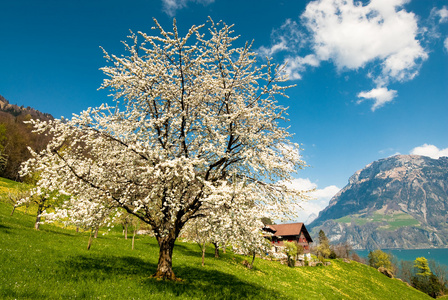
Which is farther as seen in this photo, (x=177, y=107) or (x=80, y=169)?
(x=177, y=107)

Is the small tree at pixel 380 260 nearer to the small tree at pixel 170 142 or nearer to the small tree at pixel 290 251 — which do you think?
the small tree at pixel 290 251

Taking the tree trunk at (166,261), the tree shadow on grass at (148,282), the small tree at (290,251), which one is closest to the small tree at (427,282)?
the small tree at (290,251)

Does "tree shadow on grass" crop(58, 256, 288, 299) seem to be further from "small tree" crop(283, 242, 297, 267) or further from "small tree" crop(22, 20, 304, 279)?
"small tree" crop(283, 242, 297, 267)

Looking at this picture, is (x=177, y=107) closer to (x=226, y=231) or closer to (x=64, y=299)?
(x=226, y=231)

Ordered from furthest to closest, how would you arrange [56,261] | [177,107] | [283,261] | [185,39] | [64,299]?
[283,261]
[177,107]
[56,261]
[185,39]
[64,299]

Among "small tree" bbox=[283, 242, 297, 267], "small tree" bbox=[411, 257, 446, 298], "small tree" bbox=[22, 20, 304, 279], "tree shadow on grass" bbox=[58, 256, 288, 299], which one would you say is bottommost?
"small tree" bbox=[411, 257, 446, 298]

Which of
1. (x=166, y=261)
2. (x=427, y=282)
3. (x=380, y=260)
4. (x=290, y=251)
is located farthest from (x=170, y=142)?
(x=380, y=260)

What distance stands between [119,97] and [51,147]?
518 cm

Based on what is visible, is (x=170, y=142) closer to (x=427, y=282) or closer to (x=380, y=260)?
(x=427, y=282)

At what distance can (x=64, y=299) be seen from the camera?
8.69m

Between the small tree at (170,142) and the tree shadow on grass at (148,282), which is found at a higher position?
the small tree at (170,142)

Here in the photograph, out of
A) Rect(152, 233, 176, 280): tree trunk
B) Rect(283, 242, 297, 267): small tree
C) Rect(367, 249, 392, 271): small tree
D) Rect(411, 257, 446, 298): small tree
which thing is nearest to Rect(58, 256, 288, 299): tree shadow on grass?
Rect(152, 233, 176, 280): tree trunk

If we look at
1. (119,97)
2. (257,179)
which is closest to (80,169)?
(119,97)

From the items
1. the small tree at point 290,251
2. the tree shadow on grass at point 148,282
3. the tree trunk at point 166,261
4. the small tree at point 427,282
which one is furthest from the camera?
the small tree at point 427,282
